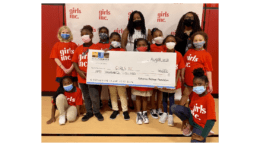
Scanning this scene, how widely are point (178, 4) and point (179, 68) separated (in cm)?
147

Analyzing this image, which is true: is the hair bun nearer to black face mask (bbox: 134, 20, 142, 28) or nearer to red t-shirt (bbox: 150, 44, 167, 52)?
red t-shirt (bbox: 150, 44, 167, 52)

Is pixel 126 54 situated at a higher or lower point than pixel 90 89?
higher

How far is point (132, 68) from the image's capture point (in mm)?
2260

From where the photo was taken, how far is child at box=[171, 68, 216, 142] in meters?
1.79

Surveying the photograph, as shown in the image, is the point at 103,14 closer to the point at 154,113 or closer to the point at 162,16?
the point at 162,16

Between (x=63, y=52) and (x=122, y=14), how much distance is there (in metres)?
1.37

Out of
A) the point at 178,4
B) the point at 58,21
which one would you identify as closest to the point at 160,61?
the point at 178,4

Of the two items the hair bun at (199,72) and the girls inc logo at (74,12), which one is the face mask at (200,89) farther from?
the girls inc logo at (74,12)

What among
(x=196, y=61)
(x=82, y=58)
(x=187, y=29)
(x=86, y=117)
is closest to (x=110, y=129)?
(x=86, y=117)

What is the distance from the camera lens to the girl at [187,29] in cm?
256

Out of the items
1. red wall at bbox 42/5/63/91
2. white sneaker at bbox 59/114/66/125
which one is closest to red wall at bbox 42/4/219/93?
red wall at bbox 42/5/63/91

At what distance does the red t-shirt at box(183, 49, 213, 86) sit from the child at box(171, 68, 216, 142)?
42 centimetres

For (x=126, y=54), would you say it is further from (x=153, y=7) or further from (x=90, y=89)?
(x=153, y=7)

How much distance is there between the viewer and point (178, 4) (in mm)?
2949
